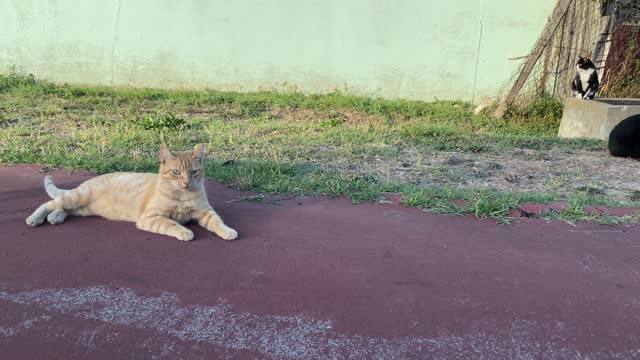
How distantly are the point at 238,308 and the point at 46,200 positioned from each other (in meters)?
2.45

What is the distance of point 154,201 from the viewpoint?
4.06 m

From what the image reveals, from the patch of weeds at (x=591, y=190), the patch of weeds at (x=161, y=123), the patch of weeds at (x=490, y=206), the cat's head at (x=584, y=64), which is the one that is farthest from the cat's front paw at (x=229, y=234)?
the cat's head at (x=584, y=64)

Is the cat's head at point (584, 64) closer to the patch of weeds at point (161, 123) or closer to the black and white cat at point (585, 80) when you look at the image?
the black and white cat at point (585, 80)

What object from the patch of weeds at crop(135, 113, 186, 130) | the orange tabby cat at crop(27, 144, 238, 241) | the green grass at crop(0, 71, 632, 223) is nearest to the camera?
the orange tabby cat at crop(27, 144, 238, 241)

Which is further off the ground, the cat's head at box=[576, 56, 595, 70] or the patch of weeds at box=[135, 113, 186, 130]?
the cat's head at box=[576, 56, 595, 70]

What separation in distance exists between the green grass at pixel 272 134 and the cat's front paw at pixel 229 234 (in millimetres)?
1263

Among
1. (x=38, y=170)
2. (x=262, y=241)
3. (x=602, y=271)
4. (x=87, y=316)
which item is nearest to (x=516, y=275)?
(x=602, y=271)

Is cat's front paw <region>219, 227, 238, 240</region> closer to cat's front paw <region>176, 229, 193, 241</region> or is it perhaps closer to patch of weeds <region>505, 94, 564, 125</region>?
cat's front paw <region>176, 229, 193, 241</region>

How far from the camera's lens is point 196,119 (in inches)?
348

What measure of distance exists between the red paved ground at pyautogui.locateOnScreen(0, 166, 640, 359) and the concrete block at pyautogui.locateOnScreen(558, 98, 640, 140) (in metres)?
4.45

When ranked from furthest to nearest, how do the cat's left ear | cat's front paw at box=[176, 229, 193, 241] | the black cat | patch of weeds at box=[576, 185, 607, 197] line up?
1. the black cat
2. patch of weeds at box=[576, 185, 607, 197]
3. the cat's left ear
4. cat's front paw at box=[176, 229, 193, 241]

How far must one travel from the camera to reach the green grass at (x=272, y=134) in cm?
535

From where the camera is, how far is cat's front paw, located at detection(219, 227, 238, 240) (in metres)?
3.92

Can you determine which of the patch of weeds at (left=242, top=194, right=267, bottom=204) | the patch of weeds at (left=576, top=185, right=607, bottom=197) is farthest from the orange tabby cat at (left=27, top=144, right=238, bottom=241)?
the patch of weeds at (left=576, top=185, right=607, bottom=197)
